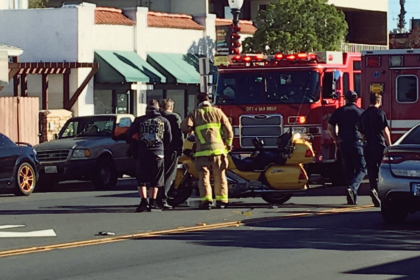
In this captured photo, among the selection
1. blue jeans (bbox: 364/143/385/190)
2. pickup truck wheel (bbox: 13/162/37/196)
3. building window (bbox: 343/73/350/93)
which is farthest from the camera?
building window (bbox: 343/73/350/93)

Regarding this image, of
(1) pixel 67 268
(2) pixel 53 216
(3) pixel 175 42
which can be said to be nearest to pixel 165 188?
(2) pixel 53 216

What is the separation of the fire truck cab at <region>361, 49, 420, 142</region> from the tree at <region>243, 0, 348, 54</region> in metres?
15.1

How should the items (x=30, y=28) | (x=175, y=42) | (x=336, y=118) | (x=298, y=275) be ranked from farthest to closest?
(x=175, y=42), (x=30, y=28), (x=336, y=118), (x=298, y=275)

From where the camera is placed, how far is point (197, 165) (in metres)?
15.9

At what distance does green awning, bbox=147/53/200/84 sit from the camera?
115 feet

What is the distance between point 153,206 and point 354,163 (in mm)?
3373

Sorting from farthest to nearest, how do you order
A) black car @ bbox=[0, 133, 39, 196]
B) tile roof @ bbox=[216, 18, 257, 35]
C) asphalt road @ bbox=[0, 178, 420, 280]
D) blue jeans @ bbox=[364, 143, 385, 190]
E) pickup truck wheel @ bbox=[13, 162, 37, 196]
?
1. tile roof @ bbox=[216, 18, 257, 35]
2. pickup truck wheel @ bbox=[13, 162, 37, 196]
3. black car @ bbox=[0, 133, 39, 196]
4. blue jeans @ bbox=[364, 143, 385, 190]
5. asphalt road @ bbox=[0, 178, 420, 280]

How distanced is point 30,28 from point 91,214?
18.0 meters

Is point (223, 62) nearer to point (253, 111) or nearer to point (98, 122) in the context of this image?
point (253, 111)

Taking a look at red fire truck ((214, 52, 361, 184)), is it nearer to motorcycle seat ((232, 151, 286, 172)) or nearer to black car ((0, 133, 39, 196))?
motorcycle seat ((232, 151, 286, 172))

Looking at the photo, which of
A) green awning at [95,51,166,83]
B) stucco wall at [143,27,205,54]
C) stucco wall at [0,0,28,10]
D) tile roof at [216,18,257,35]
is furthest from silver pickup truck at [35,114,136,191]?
tile roof at [216,18,257,35]

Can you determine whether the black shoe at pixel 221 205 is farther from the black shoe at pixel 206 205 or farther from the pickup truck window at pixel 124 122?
the pickup truck window at pixel 124 122

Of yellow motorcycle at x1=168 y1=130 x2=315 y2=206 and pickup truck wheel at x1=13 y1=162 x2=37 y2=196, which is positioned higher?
yellow motorcycle at x1=168 y1=130 x2=315 y2=206

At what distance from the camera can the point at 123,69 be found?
3312 centimetres
